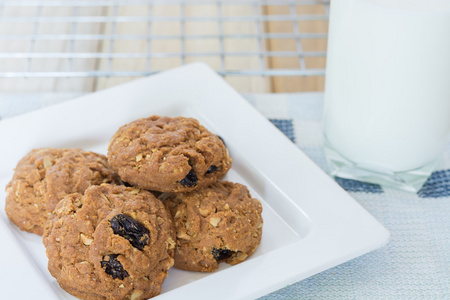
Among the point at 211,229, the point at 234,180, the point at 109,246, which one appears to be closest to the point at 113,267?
the point at 109,246

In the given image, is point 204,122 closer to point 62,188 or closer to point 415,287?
point 62,188

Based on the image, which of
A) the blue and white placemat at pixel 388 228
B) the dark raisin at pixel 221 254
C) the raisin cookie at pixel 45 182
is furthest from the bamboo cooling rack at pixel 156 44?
the dark raisin at pixel 221 254

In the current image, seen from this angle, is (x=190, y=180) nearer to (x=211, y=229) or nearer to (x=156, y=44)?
(x=211, y=229)

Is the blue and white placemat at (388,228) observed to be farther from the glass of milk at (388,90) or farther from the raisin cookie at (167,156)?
the raisin cookie at (167,156)

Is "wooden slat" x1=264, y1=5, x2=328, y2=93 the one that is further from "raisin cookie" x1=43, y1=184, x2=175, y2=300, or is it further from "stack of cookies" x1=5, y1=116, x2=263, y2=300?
"raisin cookie" x1=43, y1=184, x2=175, y2=300

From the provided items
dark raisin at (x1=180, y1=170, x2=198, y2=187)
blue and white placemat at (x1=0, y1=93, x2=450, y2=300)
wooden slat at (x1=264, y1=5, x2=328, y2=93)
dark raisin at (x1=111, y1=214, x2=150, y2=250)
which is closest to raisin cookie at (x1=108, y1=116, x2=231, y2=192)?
dark raisin at (x1=180, y1=170, x2=198, y2=187)

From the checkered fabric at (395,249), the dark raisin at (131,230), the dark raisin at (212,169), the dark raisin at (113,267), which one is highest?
the dark raisin at (212,169)
